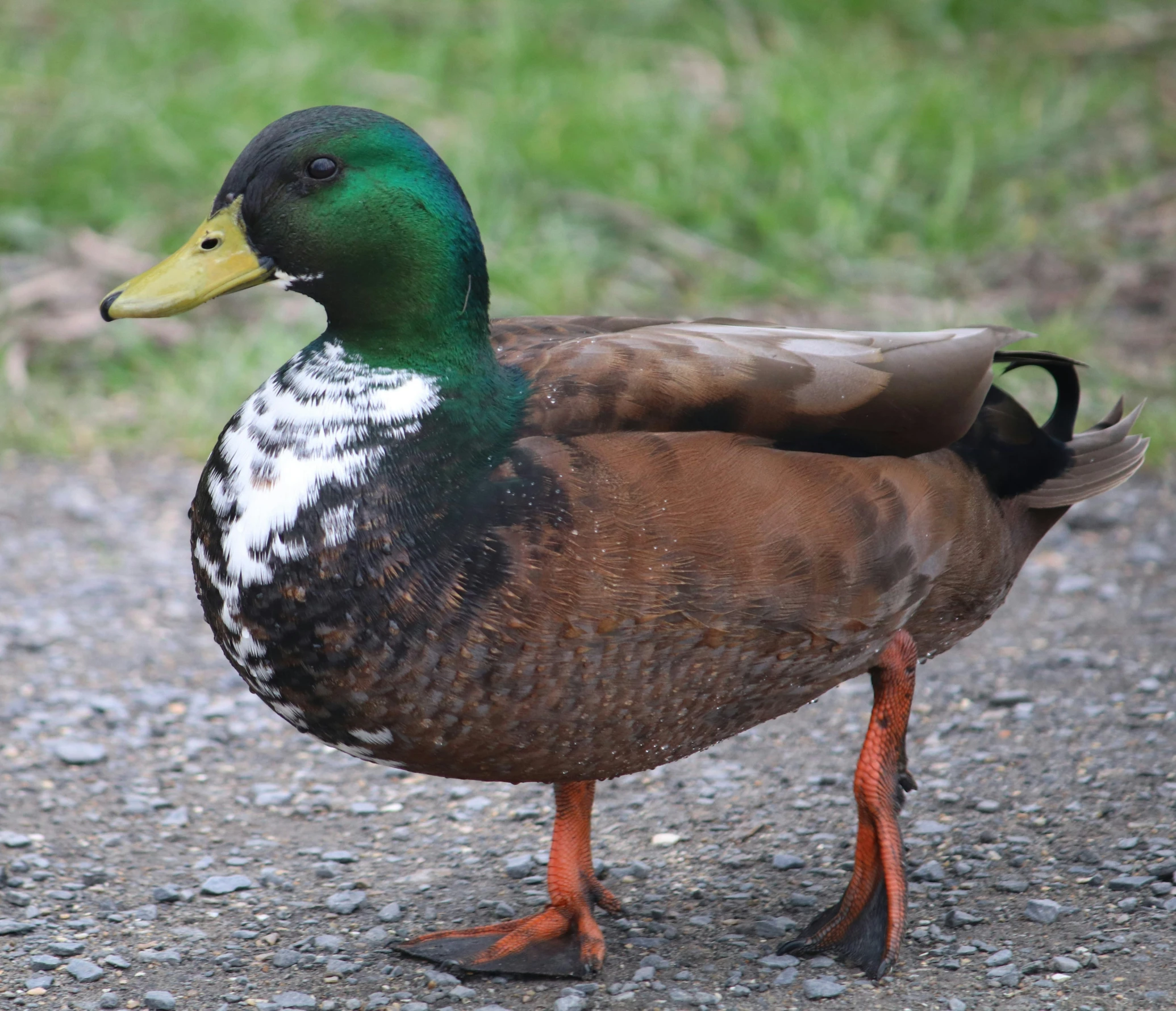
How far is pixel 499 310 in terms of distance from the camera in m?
6.05

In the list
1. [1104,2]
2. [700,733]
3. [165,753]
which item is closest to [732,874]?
[700,733]

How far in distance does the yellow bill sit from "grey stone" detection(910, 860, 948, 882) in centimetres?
175

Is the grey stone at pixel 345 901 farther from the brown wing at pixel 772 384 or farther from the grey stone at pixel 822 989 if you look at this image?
the brown wing at pixel 772 384

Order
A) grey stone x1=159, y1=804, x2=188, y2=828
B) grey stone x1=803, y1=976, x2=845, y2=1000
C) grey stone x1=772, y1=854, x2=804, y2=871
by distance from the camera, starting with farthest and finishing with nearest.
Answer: grey stone x1=159, y1=804, x2=188, y2=828
grey stone x1=772, y1=854, x2=804, y2=871
grey stone x1=803, y1=976, x2=845, y2=1000

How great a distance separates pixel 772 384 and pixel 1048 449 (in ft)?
2.58

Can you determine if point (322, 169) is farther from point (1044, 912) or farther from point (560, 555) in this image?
point (1044, 912)

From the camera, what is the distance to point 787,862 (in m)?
3.30

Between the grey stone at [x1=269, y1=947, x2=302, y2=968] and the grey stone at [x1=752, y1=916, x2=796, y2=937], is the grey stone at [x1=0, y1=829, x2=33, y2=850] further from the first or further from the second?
the grey stone at [x1=752, y1=916, x2=796, y2=937]

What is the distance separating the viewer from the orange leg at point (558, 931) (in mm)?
2920

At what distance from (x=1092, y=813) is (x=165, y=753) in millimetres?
2200

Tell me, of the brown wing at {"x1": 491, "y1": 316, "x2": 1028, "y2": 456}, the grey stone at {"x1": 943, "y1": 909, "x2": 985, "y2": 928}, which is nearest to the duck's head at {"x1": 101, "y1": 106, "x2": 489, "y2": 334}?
the brown wing at {"x1": 491, "y1": 316, "x2": 1028, "y2": 456}

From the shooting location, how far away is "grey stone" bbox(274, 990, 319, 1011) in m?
2.79

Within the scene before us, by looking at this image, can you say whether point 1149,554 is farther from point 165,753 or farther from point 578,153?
point 578,153

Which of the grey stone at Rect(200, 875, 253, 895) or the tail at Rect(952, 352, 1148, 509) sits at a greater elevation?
the tail at Rect(952, 352, 1148, 509)
